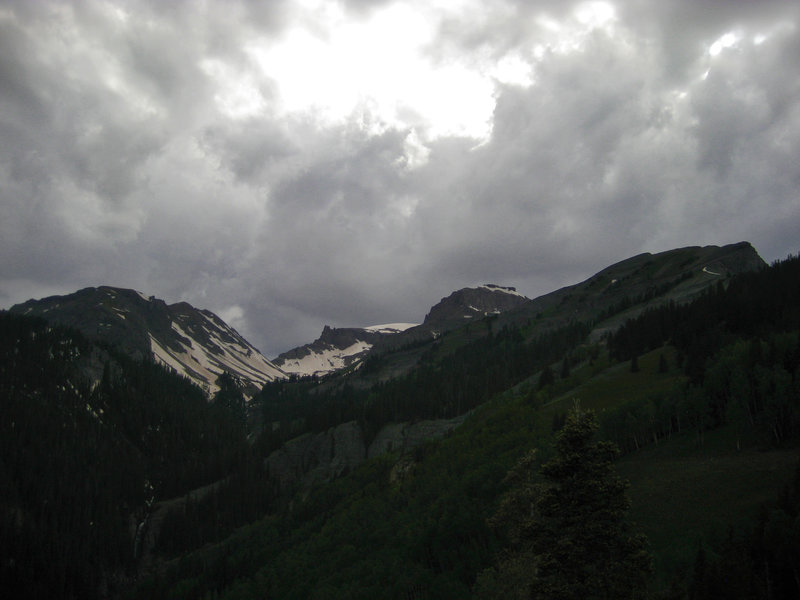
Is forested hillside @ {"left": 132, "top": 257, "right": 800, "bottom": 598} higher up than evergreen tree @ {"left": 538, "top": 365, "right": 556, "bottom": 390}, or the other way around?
evergreen tree @ {"left": 538, "top": 365, "right": 556, "bottom": 390}

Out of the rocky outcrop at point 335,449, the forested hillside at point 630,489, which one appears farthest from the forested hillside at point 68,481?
the forested hillside at point 630,489

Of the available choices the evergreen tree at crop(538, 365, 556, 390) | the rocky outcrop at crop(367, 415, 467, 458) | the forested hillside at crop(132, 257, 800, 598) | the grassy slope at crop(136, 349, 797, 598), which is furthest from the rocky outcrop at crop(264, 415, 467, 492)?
the evergreen tree at crop(538, 365, 556, 390)

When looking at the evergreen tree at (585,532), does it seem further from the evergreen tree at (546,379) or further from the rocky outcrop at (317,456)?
the rocky outcrop at (317,456)

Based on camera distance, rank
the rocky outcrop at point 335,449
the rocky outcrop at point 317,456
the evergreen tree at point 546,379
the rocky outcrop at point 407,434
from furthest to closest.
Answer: the rocky outcrop at point 317,456 < the rocky outcrop at point 335,449 < the rocky outcrop at point 407,434 < the evergreen tree at point 546,379

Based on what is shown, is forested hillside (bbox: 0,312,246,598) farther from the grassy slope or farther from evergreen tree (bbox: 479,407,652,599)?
evergreen tree (bbox: 479,407,652,599)

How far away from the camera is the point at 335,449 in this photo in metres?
182

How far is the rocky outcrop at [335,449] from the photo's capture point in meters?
167

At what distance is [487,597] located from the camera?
132 ft

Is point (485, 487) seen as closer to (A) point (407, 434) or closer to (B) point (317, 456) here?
(A) point (407, 434)

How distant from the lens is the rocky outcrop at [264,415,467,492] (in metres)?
167

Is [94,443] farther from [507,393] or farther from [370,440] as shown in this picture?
[507,393]

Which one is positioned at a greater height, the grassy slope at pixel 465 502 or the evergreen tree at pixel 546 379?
the evergreen tree at pixel 546 379

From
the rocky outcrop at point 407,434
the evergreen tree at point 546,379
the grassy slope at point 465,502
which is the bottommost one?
the grassy slope at point 465,502

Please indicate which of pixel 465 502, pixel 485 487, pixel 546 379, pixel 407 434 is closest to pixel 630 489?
pixel 485 487
